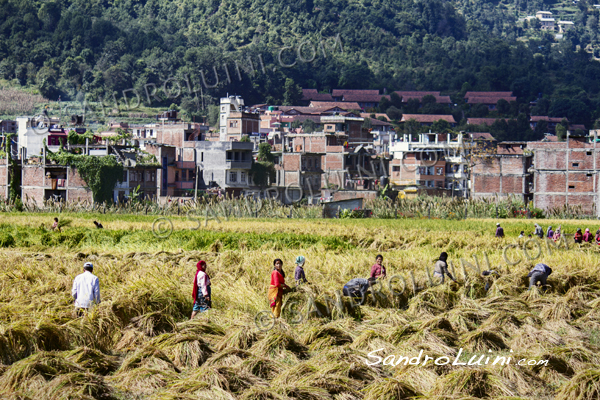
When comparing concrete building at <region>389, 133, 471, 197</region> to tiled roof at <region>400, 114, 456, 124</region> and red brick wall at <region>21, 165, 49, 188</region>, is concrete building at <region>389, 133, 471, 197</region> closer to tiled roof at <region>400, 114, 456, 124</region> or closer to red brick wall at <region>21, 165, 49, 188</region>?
red brick wall at <region>21, 165, 49, 188</region>

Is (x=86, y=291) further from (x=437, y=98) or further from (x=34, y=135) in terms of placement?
(x=437, y=98)

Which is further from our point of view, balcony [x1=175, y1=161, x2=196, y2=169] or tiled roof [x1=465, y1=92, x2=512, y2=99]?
tiled roof [x1=465, y1=92, x2=512, y2=99]

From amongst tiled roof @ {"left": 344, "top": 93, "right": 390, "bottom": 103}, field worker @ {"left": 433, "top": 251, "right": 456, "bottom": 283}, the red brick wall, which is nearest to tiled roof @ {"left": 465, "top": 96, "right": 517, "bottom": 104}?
tiled roof @ {"left": 344, "top": 93, "right": 390, "bottom": 103}

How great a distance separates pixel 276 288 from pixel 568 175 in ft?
160

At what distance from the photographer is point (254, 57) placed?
153500 millimetres

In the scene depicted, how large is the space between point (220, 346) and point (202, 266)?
6.06 feet

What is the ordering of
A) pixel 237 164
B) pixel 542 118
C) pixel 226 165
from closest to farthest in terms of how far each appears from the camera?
pixel 226 165
pixel 237 164
pixel 542 118

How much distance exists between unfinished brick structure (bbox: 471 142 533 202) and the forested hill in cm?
5742

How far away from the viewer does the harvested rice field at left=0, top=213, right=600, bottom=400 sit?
11.0m

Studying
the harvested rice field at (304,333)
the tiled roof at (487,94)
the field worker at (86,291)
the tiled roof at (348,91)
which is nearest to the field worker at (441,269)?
the harvested rice field at (304,333)

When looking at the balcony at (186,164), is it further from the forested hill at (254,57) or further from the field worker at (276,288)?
the field worker at (276,288)

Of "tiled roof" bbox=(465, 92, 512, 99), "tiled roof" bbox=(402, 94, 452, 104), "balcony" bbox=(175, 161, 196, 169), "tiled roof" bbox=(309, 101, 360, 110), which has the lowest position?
"balcony" bbox=(175, 161, 196, 169)

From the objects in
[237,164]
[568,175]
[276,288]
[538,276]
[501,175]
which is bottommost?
[538,276]

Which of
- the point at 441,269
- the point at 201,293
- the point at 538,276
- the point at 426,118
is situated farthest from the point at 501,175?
the point at 426,118
